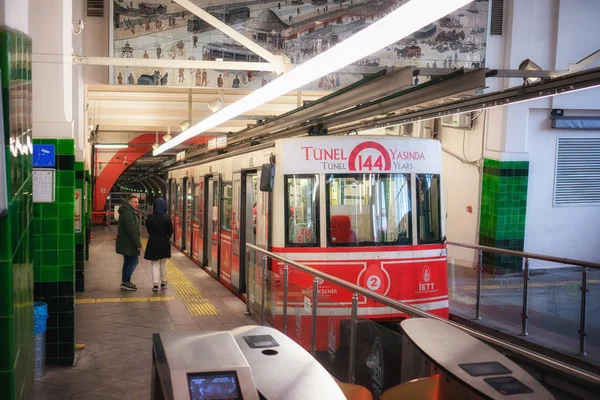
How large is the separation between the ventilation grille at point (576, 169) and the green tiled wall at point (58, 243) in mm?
10674

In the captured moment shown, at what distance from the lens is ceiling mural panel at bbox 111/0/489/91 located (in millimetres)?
9508

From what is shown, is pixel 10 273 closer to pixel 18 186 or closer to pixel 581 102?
pixel 18 186

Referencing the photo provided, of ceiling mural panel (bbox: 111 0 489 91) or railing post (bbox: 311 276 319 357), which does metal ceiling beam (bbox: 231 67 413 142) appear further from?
railing post (bbox: 311 276 319 357)

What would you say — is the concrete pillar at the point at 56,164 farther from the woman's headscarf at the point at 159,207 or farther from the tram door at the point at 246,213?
the woman's headscarf at the point at 159,207

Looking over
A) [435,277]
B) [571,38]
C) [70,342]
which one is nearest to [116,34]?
[70,342]

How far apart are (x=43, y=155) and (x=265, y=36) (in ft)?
15.7

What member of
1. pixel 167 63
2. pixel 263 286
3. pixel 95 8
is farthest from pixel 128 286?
pixel 95 8

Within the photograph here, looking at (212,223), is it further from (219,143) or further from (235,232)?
(235,232)

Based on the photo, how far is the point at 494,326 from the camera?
28.5 feet

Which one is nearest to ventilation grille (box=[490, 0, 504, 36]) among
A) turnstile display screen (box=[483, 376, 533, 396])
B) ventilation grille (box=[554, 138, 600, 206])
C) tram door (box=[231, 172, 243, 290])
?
ventilation grille (box=[554, 138, 600, 206])

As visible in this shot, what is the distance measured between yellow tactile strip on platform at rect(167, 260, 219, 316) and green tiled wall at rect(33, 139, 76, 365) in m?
2.79

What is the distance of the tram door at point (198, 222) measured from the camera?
46.2ft

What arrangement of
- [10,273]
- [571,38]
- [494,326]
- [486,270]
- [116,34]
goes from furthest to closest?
[571,38] < [486,270] < [116,34] < [494,326] < [10,273]

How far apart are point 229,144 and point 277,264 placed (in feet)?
21.5
